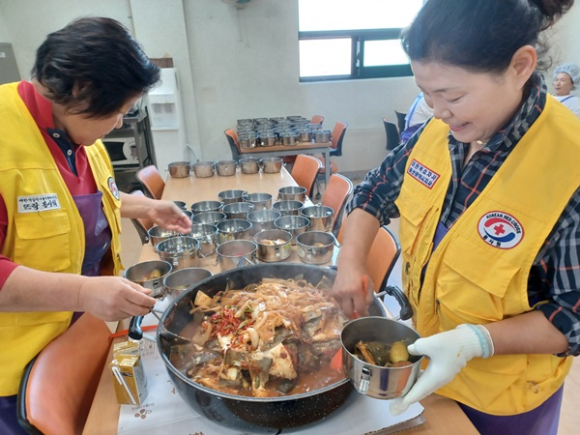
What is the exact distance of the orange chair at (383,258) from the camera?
1584 mm

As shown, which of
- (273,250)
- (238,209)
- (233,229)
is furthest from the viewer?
(238,209)

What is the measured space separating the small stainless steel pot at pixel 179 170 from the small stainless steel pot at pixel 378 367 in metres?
2.60

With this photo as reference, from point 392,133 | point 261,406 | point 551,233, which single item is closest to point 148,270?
point 261,406

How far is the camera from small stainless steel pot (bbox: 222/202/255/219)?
2.17 meters

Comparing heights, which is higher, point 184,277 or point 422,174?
point 422,174

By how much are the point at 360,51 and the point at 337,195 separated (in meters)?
3.99

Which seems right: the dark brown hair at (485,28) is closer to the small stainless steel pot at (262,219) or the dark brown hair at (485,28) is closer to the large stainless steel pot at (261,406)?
the large stainless steel pot at (261,406)

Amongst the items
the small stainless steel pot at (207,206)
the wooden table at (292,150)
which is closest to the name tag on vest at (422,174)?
the small stainless steel pot at (207,206)

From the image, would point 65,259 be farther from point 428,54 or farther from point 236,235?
point 428,54

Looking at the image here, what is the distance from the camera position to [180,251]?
5.93ft

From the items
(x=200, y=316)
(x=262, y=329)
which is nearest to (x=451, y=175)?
(x=262, y=329)

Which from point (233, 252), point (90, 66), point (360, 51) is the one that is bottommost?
point (233, 252)

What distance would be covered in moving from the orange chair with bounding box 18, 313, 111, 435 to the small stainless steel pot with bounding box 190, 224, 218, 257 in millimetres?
664

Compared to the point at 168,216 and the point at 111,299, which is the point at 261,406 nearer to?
the point at 111,299
